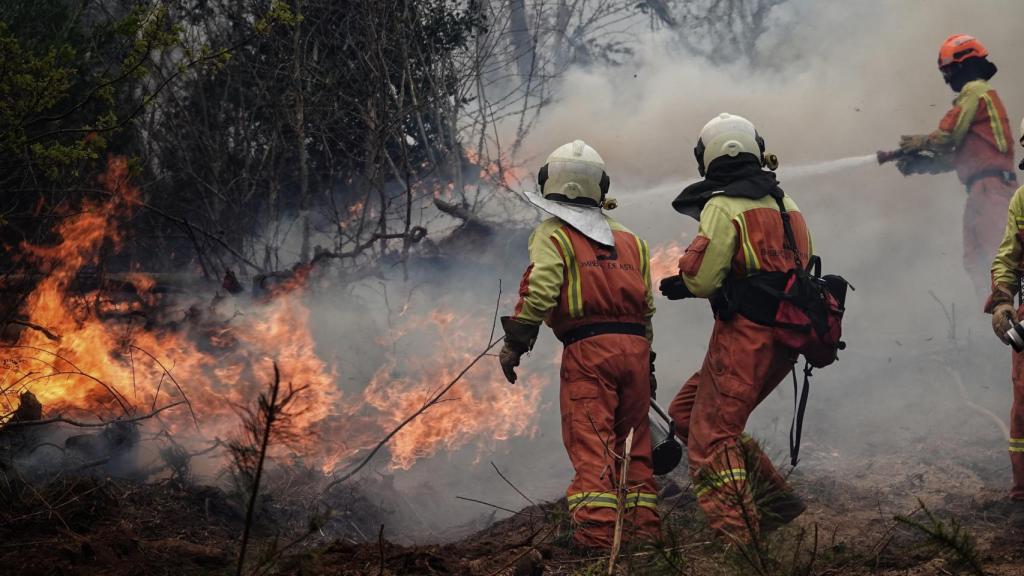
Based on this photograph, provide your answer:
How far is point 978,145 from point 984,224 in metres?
0.63

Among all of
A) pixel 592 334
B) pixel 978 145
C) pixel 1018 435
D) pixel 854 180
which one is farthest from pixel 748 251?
pixel 854 180

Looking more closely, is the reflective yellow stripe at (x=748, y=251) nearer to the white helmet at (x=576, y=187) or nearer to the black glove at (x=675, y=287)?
the black glove at (x=675, y=287)

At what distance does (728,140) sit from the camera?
4.35m

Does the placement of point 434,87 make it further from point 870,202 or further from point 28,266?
point 870,202

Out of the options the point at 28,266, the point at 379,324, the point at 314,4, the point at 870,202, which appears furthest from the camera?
the point at 870,202

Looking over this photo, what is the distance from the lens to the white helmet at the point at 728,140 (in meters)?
4.32

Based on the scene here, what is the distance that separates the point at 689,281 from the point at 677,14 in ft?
43.2

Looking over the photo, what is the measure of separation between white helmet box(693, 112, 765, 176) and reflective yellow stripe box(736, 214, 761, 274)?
40cm

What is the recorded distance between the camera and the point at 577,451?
13.0ft

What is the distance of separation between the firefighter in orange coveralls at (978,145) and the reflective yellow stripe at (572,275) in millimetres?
4302

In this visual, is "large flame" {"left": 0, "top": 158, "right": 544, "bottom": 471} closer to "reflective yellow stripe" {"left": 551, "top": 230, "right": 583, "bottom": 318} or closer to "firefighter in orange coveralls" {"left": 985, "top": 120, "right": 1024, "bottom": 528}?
"reflective yellow stripe" {"left": 551, "top": 230, "right": 583, "bottom": 318}

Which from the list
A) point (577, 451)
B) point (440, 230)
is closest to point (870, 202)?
point (440, 230)

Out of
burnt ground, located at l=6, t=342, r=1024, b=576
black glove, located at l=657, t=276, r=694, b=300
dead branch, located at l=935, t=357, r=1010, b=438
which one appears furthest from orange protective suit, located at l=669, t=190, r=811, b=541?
dead branch, located at l=935, t=357, r=1010, b=438

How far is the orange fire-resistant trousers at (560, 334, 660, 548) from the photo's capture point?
149 inches
